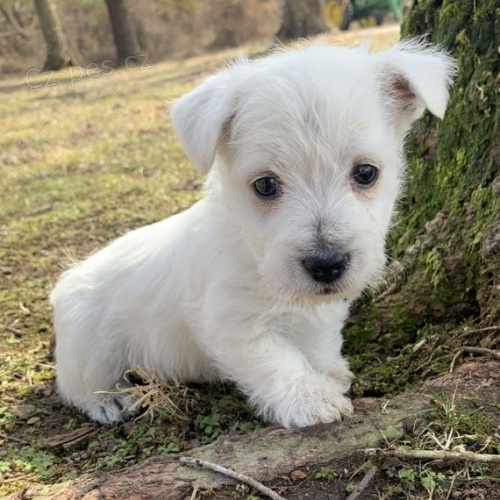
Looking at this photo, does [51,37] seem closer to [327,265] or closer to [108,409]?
[108,409]

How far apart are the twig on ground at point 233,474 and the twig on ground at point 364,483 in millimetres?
271

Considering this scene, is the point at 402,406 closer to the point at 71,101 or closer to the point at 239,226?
the point at 239,226

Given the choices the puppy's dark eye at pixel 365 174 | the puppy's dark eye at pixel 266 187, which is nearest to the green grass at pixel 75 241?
the puppy's dark eye at pixel 365 174

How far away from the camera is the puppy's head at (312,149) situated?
3.03m

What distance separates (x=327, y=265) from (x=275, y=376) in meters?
0.79

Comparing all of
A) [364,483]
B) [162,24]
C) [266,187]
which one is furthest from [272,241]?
[162,24]

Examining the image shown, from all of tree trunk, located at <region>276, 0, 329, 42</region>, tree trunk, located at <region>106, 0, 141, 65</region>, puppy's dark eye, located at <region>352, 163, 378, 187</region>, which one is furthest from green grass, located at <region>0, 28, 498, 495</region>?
tree trunk, located at <region>106, 0, 141, 65</region>

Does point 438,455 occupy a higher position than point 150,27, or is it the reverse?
point 150,27

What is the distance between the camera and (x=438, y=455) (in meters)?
2.52

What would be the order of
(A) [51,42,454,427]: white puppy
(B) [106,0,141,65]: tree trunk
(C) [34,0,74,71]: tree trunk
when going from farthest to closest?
1. (B) [106,0,141,65]: tree trunk
2. (C) [34,0,74,71]: tree trunk
3. (A) [51,42,454,427]: white puppy

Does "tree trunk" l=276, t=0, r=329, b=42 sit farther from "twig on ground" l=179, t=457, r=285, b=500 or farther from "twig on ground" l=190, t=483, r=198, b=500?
"twig on ground" l=190, t=483, r=198, b=500

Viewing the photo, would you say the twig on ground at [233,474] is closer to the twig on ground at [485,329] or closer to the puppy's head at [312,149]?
the puppy's head at [312,149]

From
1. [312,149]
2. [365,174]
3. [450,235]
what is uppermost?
[312,149]

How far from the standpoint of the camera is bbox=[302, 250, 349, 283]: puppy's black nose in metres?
2.96
